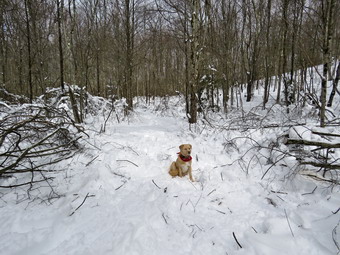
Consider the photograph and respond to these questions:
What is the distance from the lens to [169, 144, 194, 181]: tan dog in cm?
296

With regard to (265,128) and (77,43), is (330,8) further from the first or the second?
(77,43)

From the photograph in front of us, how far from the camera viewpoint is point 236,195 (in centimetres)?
254

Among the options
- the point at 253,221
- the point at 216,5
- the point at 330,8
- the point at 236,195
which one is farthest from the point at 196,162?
the point at 216,5

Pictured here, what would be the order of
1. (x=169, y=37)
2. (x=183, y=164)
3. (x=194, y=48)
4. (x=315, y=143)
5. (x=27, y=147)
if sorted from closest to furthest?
(x=315, y=143)
(x=183, y=164)
(x=27, y=147)
(x=194, y=48)
(x=169, y=37)

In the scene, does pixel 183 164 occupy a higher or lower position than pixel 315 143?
lower

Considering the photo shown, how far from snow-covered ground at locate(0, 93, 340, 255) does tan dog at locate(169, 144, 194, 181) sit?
0.54 ft

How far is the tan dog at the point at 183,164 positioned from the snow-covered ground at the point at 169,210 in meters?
0.16

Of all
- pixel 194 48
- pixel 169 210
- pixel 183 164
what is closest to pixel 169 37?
pixel 194 48

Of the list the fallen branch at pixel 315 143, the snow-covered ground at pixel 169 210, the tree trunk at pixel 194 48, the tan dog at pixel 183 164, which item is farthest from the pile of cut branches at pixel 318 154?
the tree trunk at pixel 194 48

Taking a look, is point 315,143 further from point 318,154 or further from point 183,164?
point 183,164

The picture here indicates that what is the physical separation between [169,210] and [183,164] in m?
0.88

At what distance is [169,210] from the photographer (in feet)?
7.25

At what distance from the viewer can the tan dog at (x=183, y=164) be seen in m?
2.96

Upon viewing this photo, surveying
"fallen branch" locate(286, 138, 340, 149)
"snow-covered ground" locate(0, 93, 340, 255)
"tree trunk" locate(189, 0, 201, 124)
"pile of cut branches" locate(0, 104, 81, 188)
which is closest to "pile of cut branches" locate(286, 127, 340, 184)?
"fallen branch" locate(286, 138, 340, 149)
